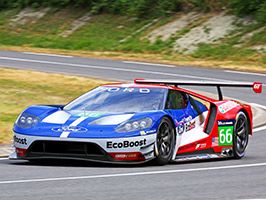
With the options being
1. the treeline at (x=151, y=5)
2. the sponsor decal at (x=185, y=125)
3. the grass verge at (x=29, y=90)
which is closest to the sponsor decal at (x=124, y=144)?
the sponsor decal at (x=185, y=125)

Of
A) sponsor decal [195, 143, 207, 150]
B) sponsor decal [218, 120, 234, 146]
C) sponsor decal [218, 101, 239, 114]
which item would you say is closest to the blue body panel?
sponsor decal [195, 143, 207, 150]

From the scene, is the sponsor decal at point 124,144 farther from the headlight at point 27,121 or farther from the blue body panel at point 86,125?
the headlight at point 27,121

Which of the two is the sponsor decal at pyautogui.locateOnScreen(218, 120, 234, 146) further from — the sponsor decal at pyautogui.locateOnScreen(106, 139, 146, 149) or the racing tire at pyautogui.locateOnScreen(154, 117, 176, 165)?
the sponsor decal at pyautogui.locateOnScreen(106, 139, 146, 149)

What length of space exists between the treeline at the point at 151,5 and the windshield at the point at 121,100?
23.8 meters

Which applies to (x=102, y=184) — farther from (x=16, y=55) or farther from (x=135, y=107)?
(x=16, y=55)

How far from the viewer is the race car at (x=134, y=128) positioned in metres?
11.1

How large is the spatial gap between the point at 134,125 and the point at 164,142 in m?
0.53

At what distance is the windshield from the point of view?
11828mm

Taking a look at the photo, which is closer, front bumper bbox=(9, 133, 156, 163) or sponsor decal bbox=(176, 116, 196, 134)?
front bumper bbox=(9, 133, 156, 163)

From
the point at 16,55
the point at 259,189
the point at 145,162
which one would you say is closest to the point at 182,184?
the point at 259,189

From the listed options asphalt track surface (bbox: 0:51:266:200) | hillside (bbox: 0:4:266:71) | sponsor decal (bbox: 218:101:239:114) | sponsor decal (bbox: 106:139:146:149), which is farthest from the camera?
hillside (bbox: 0:4:266:71)

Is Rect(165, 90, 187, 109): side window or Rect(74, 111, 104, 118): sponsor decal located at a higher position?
Rect(74, 111, 104, 118): sponsor decal

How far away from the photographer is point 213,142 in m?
12.6

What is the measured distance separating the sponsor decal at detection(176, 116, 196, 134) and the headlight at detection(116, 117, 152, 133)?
2.41ft
